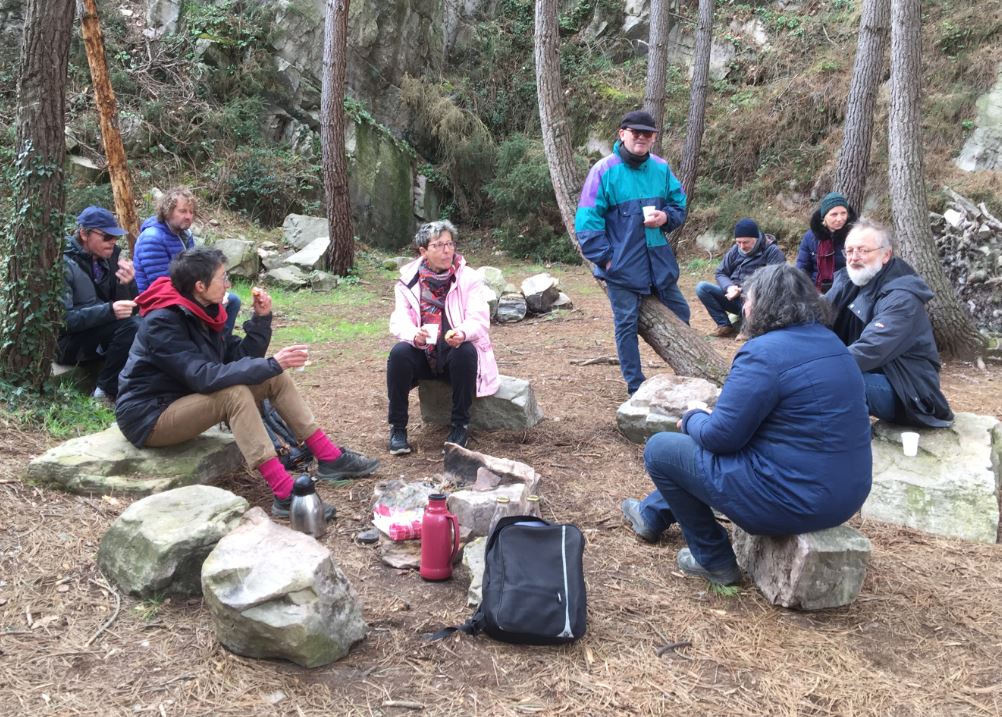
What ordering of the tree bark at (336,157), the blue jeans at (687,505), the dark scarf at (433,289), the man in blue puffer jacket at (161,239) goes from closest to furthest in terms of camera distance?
the blue jeans at (687,505) < the dark scarf at (433,289) < the man in blue puffer jacket at (161,239) < the tree bark at (336,157)

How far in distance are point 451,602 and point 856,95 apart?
8.14 m

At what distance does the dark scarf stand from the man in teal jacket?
1.10 meters

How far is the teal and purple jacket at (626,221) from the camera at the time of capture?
211 inches

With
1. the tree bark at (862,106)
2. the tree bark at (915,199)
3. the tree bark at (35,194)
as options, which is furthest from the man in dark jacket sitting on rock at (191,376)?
the tree bark at (862,106)

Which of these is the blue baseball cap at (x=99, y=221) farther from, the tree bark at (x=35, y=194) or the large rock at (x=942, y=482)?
the large rock at (x=942, y=482)

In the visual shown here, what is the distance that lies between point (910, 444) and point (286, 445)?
380 cm

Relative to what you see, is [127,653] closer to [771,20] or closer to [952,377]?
[952,377]

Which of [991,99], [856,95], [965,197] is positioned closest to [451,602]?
[856,95]

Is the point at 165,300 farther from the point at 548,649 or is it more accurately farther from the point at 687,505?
the point at 687,505

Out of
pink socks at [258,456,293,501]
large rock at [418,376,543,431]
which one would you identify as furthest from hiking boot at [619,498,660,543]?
pink socks at [258,456,293,501]

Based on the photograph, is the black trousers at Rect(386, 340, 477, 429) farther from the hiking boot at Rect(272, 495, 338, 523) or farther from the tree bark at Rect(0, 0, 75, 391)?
the tree bark at Rect(0, 0, 75, 391)

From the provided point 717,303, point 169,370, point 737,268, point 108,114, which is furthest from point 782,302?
point 108,114

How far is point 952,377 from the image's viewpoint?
7039 mm

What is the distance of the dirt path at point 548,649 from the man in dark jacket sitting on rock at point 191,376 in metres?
0.43
